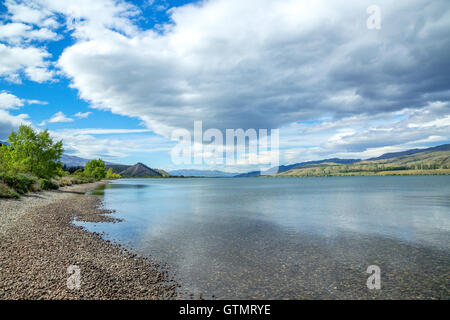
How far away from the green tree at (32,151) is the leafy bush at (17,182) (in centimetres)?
1148

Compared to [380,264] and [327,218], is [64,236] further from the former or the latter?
[327,218]

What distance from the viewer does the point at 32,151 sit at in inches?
2756

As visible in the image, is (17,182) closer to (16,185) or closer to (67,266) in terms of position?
(16,185)

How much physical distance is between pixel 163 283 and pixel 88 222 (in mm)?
22275

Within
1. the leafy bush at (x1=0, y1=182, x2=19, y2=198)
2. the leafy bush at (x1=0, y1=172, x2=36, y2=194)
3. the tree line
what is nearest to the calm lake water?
the leafy bush at (x1=0, y1=182, x2=19, y2=198)

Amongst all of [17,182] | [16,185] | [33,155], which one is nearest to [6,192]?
[16,185]

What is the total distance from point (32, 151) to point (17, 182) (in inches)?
982

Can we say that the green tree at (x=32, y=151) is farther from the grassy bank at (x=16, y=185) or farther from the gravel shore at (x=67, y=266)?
the gravel shore at (x=67, y=266)

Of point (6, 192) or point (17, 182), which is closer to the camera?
point (6, 192)

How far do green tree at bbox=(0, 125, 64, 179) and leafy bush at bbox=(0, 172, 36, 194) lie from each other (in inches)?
452

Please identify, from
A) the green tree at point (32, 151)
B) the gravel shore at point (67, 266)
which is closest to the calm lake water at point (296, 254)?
the gravel shore at point (67, 266)

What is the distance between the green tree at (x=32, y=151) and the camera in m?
66.5

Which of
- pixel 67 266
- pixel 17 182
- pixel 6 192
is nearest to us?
pixel 67 266
